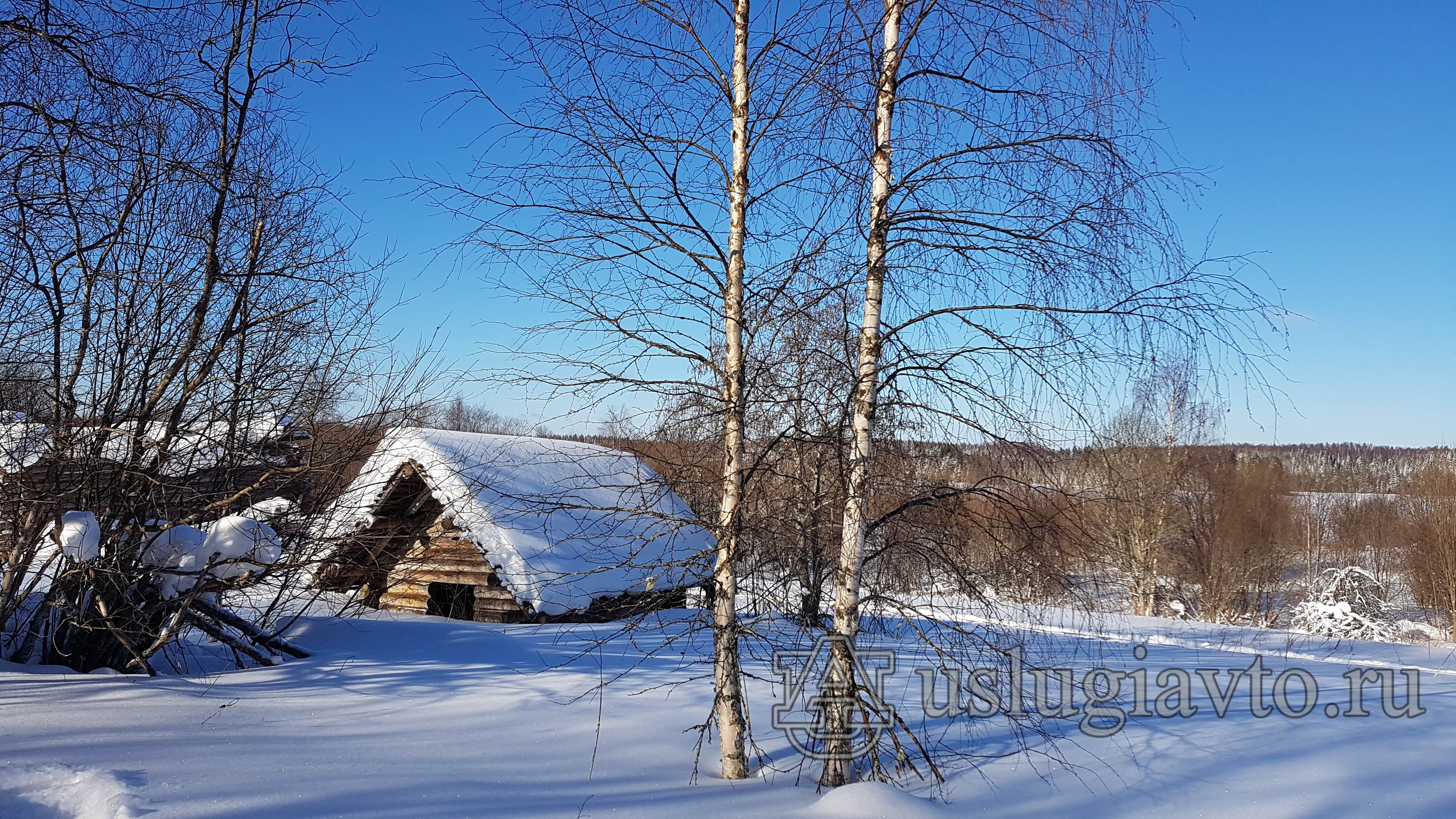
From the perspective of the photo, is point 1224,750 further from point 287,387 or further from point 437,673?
point 287,387

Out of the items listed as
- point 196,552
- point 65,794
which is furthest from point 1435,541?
point 65,794

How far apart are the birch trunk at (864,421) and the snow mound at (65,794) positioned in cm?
333

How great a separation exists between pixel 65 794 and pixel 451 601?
32.6 feet

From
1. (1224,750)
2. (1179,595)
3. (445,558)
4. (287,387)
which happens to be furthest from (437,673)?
(1179,595)

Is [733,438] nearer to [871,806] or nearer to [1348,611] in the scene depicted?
[871,806]

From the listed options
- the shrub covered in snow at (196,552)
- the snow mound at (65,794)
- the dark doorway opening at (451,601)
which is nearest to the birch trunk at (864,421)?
the snow mound at (65,794)

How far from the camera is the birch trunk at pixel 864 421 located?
15.4 feet

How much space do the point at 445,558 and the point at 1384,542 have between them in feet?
116

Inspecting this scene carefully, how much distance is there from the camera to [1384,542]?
32875 mm

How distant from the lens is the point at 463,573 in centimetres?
1200

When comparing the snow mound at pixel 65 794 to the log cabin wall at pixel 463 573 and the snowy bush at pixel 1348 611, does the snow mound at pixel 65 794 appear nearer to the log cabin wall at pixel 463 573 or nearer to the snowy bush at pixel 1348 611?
the log cabin wall at pixel 463 573

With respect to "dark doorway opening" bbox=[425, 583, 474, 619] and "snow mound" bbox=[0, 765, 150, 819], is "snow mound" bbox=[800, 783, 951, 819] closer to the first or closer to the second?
"snow mound" bbox=[0, 765, 150, 819]

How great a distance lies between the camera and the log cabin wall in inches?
449

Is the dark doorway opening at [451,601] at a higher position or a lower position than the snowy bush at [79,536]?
lower
